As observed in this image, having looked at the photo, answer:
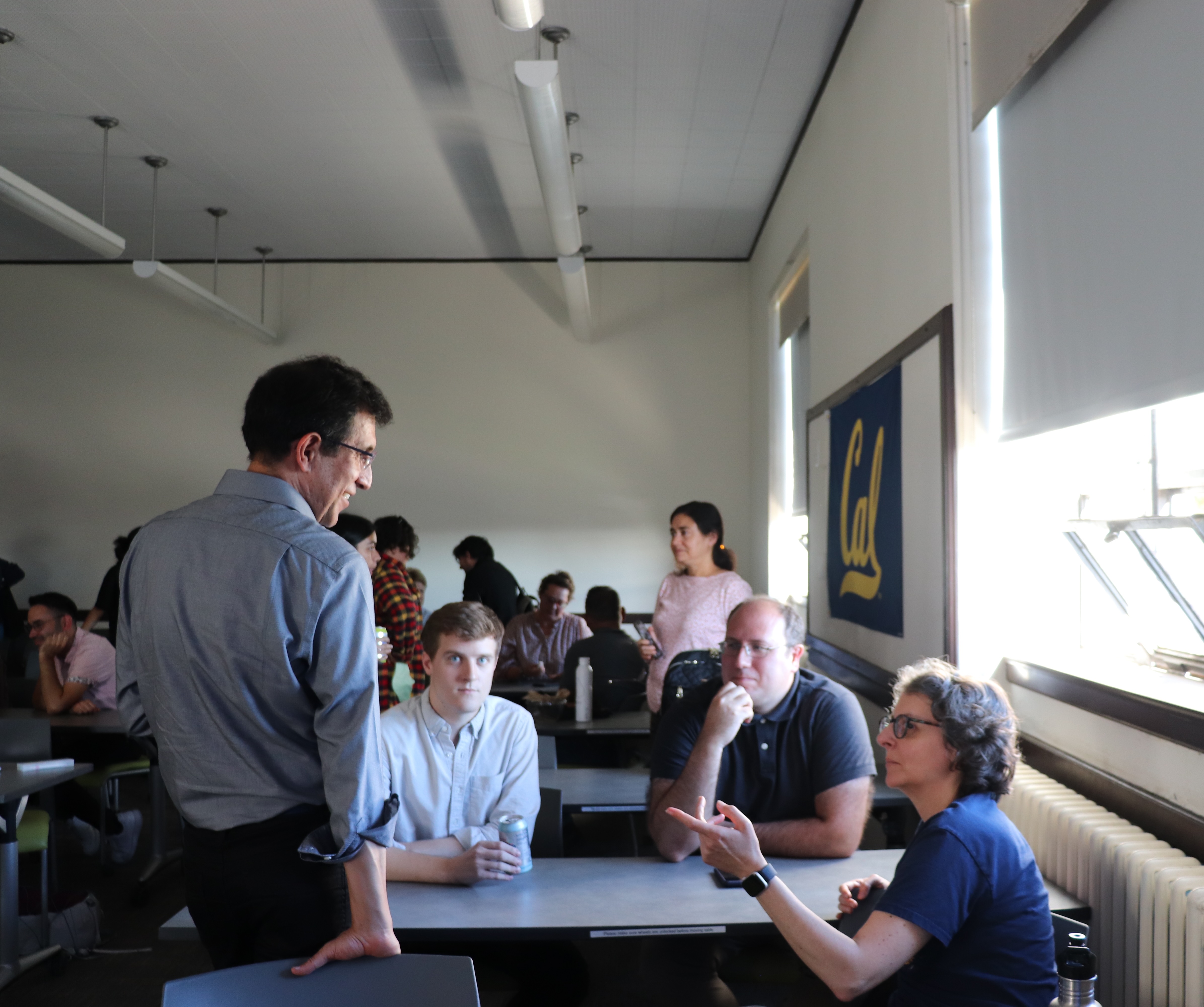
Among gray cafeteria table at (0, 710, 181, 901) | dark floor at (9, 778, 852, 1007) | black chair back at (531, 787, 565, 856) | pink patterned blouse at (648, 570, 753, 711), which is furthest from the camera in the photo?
gray cafeteria table at (0, 710, 181, 901)

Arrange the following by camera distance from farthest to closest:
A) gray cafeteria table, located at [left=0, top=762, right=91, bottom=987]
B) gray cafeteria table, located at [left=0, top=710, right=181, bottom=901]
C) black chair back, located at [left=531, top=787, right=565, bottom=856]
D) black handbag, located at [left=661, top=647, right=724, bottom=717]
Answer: gray cafeteria table, located at [left=0, top=710, right=181, bottom=901]
gray cafeteria table, located at [left=0, top=762, right=91, bottom=987]
black handbag, located at [left=661, top=647, right=724, bottom=717]
black chair back, located at [left=531, top=787, right=565, bottom=856]

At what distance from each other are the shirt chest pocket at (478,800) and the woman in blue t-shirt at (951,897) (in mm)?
747

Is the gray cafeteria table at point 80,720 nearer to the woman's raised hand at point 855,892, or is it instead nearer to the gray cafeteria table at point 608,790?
the gray cafeteria table at point 608,790

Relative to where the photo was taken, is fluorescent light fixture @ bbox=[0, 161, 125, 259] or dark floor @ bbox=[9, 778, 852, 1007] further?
fluorescent light fixture @ bbox=[0, 161, 125, 259]

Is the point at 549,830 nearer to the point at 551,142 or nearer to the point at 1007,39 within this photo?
the point at 1007,39

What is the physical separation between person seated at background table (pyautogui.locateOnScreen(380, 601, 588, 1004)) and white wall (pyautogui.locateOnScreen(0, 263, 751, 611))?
5.29m

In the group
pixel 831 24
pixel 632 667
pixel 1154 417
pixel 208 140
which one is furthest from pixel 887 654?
pixel 208 140

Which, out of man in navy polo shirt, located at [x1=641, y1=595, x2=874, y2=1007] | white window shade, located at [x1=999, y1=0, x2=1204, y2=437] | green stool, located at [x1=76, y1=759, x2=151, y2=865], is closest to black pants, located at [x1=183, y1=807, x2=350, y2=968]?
man in navy polo shirt, located at [x1=641, y1=595, x2=874, y2=1007]

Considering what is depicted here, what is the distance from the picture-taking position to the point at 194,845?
58.1 inches

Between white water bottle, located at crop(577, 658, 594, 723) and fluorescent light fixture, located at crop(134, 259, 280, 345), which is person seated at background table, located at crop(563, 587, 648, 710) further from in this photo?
fluorescent light fixture, located at crop(134, 259, 280, 345)

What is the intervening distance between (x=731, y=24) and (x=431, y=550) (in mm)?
4811

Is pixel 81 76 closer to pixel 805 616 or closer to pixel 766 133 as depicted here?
pixel 766 133

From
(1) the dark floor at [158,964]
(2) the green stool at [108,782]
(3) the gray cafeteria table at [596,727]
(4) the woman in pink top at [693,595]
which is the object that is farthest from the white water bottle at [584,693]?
(2) the green stool at [108,782]

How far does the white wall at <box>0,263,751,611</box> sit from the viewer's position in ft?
25.2
